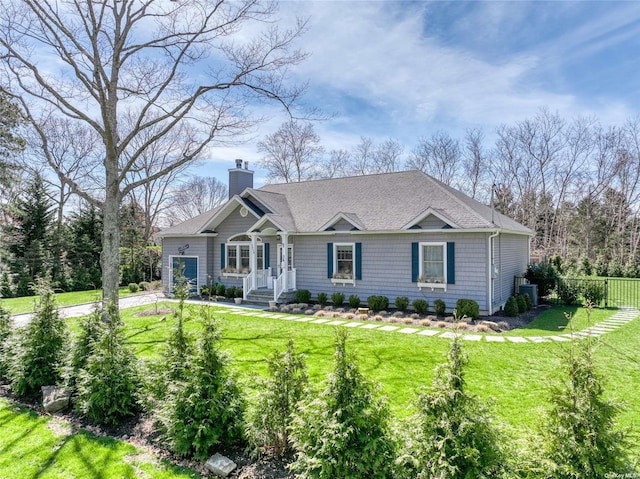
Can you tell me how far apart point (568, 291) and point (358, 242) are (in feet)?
29.7

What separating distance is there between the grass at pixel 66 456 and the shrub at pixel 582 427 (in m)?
3.56

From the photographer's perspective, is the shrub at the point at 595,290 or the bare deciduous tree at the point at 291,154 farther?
the bare deciduous tree at the point at 291,154

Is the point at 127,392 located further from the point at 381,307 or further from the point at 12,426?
the point at 381,307

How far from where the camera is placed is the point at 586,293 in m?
15.2

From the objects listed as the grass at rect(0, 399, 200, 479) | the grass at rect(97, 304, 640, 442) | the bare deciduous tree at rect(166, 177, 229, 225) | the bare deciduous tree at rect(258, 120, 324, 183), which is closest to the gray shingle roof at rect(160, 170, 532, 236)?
the grass at rect(97, 304, 640, 442)

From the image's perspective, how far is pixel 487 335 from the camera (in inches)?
405

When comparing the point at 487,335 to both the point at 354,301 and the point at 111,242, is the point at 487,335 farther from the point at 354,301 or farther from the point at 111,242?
the point at 111,242

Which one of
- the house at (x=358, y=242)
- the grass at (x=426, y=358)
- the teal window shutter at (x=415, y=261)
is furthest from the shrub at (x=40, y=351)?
the teal window shutter at (x=415, y=261)

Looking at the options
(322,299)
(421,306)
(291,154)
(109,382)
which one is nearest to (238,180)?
(322,299)

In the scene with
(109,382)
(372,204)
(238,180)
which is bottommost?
(109,382)

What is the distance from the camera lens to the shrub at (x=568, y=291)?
15.3 meters

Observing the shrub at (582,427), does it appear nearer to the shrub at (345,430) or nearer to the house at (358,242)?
the shrub at (345,430)

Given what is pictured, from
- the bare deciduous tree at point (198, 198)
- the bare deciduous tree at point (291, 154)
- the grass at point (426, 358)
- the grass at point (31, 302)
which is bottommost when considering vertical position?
the grass at point (31, 302)

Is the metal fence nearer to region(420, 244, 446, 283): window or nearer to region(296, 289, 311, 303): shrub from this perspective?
region(420, 244, 446, 283): window
